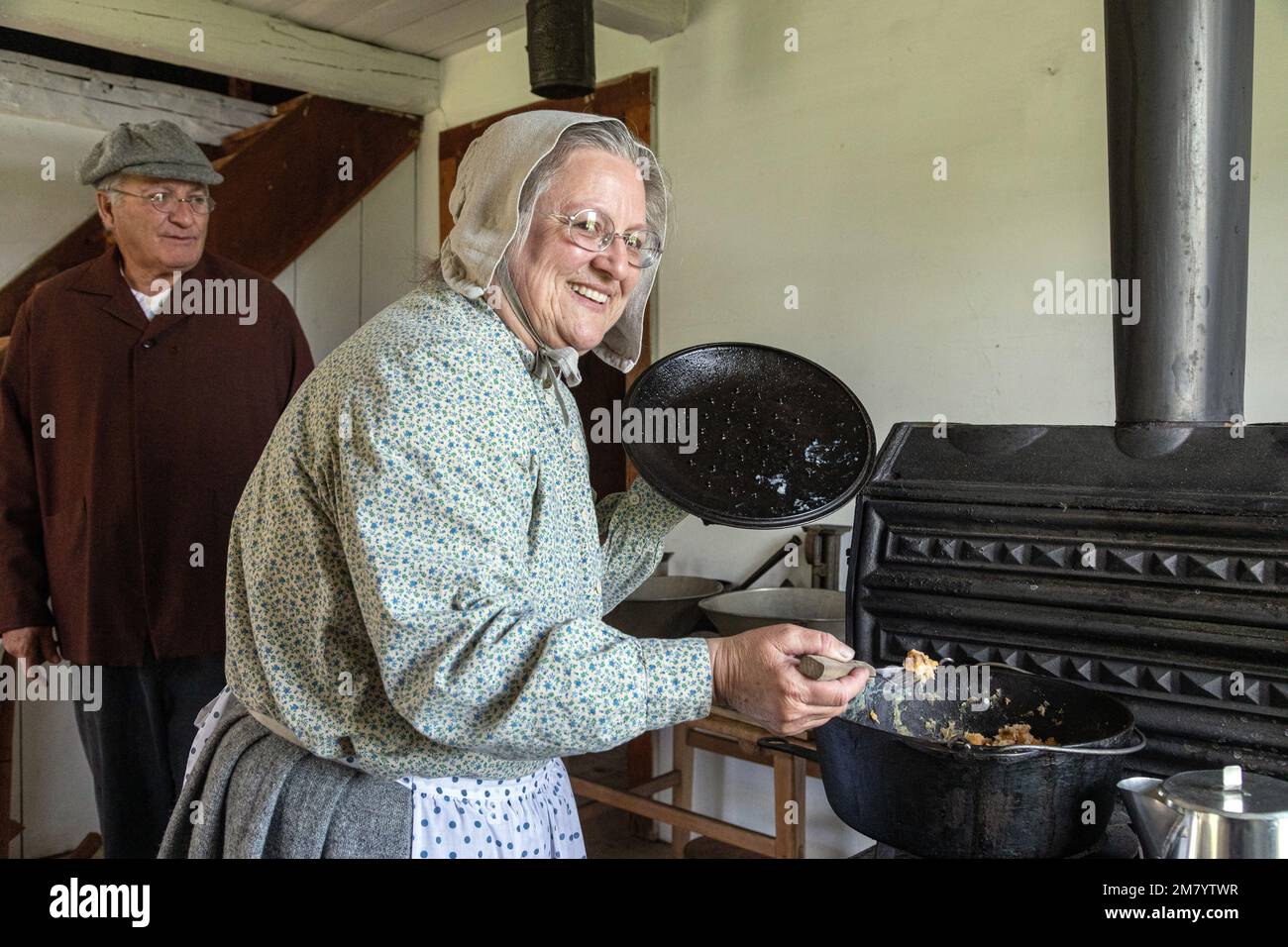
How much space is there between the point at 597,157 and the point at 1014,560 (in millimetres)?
993

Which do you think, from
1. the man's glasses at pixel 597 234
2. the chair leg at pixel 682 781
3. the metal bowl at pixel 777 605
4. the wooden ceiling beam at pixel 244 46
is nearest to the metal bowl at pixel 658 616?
the metal bowl at pixel 777 605

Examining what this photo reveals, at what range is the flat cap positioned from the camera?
2.64m

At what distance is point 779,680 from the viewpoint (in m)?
1.22

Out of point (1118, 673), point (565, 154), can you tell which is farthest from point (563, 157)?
point (1118, 673)

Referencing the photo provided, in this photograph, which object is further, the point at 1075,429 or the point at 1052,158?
the point at 1052,158

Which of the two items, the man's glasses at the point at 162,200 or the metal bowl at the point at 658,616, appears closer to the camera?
the man's glasses at the point at 162,200

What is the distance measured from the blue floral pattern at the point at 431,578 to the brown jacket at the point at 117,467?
1.33 metres

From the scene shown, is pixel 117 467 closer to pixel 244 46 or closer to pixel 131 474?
pixel 131 474

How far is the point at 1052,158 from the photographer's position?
8.55 ft

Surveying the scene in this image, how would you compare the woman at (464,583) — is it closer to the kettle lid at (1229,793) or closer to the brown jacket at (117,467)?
the kettle lid at (1229,793)

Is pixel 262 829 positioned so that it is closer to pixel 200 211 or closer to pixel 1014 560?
pixel 1014 560

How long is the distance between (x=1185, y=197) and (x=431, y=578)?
4.70 ft

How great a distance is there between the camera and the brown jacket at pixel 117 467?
2.61 m
